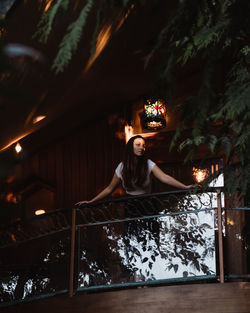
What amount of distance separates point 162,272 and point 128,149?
1389 millimetres

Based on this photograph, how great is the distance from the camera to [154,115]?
7.61 m

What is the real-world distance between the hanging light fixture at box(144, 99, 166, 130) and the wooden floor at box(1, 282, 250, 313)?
2924mm

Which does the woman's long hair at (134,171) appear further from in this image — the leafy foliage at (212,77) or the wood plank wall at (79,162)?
the wood plank wall at (79,162)

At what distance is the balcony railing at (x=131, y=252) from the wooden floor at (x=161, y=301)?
0.14 metres

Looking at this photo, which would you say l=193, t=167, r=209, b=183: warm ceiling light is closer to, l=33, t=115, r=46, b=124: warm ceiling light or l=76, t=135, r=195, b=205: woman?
l=76, t=135, r=195, b=205: woman

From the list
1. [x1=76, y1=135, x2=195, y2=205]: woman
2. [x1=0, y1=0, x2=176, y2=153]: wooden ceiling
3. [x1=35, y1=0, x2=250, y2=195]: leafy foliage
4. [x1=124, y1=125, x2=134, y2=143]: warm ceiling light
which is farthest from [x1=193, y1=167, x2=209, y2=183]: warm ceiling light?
[x1=35, y1=0, x2=250, y2=195]: leafy foliage

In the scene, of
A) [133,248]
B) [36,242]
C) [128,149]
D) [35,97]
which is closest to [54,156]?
[36,242]

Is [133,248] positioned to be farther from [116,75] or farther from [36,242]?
[116,75]

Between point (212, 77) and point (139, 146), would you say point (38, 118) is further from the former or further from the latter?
point (212, 77)

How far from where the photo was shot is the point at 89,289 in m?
5.38

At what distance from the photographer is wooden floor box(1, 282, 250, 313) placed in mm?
4793

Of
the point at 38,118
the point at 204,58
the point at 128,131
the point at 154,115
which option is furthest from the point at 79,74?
the point at 204,58

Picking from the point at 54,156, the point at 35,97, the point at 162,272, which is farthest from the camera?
A: the point at 54,156

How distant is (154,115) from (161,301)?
318 cm
